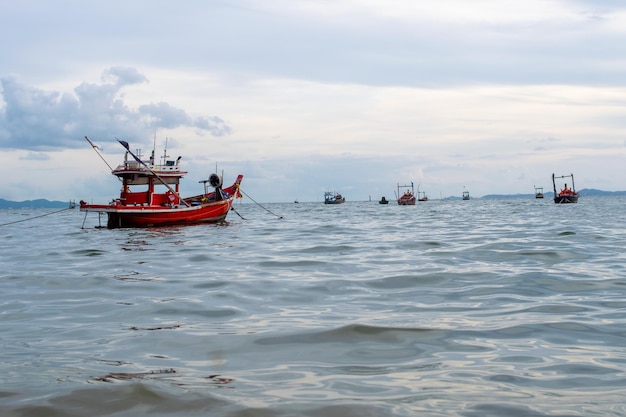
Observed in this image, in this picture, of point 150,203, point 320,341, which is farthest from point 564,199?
point 320,341

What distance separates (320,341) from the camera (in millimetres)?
6480

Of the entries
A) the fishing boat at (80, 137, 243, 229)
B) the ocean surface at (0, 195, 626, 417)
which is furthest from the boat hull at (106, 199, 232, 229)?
the ocean surface at (0, 195, 626, 417)

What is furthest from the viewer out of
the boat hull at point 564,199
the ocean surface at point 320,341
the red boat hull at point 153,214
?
the boat hull at point 564,199

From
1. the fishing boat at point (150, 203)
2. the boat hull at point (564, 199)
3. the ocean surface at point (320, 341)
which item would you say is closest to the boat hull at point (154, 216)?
the fishing boat at point (150, 203)

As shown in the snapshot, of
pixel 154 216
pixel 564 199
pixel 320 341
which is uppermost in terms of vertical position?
pixel 154 216

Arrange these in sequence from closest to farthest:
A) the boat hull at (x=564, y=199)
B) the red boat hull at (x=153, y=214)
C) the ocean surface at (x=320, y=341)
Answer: the ocean surface at (x=320, y=341)
the red boat hull at (x=153, y=214)
the boat hull at (x=564, y=199)

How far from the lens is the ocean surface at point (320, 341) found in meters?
4.50

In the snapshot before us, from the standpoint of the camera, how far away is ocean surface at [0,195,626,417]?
4.50 metres

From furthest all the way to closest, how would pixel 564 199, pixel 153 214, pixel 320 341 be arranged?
pixel 564 199 < pixel 153 214 < pixel 320 341

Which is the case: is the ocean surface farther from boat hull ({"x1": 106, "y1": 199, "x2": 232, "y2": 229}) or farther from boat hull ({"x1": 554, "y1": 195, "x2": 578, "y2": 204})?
boat hull ({"x1": 554, "y1": 195, "x2": 578, "y2": 204})

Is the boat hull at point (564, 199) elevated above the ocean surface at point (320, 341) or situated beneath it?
elevated above

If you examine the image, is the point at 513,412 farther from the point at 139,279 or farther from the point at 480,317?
the point at 139,279

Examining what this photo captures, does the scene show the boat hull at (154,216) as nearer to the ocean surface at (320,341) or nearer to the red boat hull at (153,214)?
the red boat hull at (153,214)

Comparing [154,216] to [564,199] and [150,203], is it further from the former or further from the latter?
[564,199]
